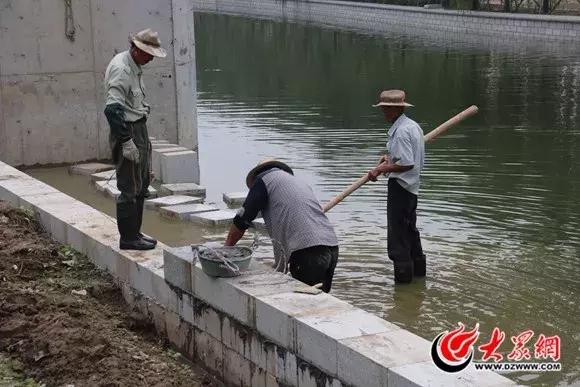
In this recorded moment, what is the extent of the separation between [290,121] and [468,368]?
12.4m

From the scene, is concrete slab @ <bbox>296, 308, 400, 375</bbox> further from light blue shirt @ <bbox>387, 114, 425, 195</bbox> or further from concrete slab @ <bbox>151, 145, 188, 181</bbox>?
concrete slab @ <bbox>151, 145, 188, 181</bbox>

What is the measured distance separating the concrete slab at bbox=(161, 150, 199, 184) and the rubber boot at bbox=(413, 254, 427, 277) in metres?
4.34

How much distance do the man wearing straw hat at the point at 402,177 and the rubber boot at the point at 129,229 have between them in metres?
1.81

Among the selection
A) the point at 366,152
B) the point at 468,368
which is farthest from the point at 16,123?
the point at 468,368

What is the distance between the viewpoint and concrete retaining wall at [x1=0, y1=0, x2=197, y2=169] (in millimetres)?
11641

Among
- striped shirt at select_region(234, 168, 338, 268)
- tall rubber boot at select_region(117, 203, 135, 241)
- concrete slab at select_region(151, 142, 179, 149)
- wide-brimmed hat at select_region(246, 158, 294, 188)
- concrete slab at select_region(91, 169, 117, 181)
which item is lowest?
concrete slab at select_region(91, 169, 117, 181)

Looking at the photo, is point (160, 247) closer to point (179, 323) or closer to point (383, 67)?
point (179, 323)

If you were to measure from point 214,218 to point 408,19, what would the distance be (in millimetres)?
28027

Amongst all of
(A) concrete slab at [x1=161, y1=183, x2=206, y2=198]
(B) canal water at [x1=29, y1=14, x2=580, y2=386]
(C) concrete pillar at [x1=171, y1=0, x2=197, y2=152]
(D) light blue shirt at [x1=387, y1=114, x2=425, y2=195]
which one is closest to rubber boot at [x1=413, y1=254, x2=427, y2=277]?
(B) canal water at [x1=29, y1=14, x2=580, y2=386]

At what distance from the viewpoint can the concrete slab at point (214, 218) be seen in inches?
351

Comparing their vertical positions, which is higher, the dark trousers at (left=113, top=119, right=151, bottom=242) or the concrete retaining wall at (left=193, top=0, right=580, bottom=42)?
the concrete retaining wall at (left=193, top=0, right=580, bottom=42)

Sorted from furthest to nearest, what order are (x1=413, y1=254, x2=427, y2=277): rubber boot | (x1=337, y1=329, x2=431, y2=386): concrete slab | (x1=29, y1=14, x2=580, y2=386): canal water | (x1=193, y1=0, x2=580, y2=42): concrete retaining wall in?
(x1=193, y1=0, x2=580, y2=42): concrete retaining wall → (x1=413, y1=254, x2=427, y2=277): rubber boot → (x1=29, y1=14, x2=580, y2=386): canal water → (x1=337, y1=329, x2=431, y2=386): concrete slab

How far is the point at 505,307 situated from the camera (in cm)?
663

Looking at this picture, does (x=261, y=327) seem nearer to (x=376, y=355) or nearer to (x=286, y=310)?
(x=286, y=310)
